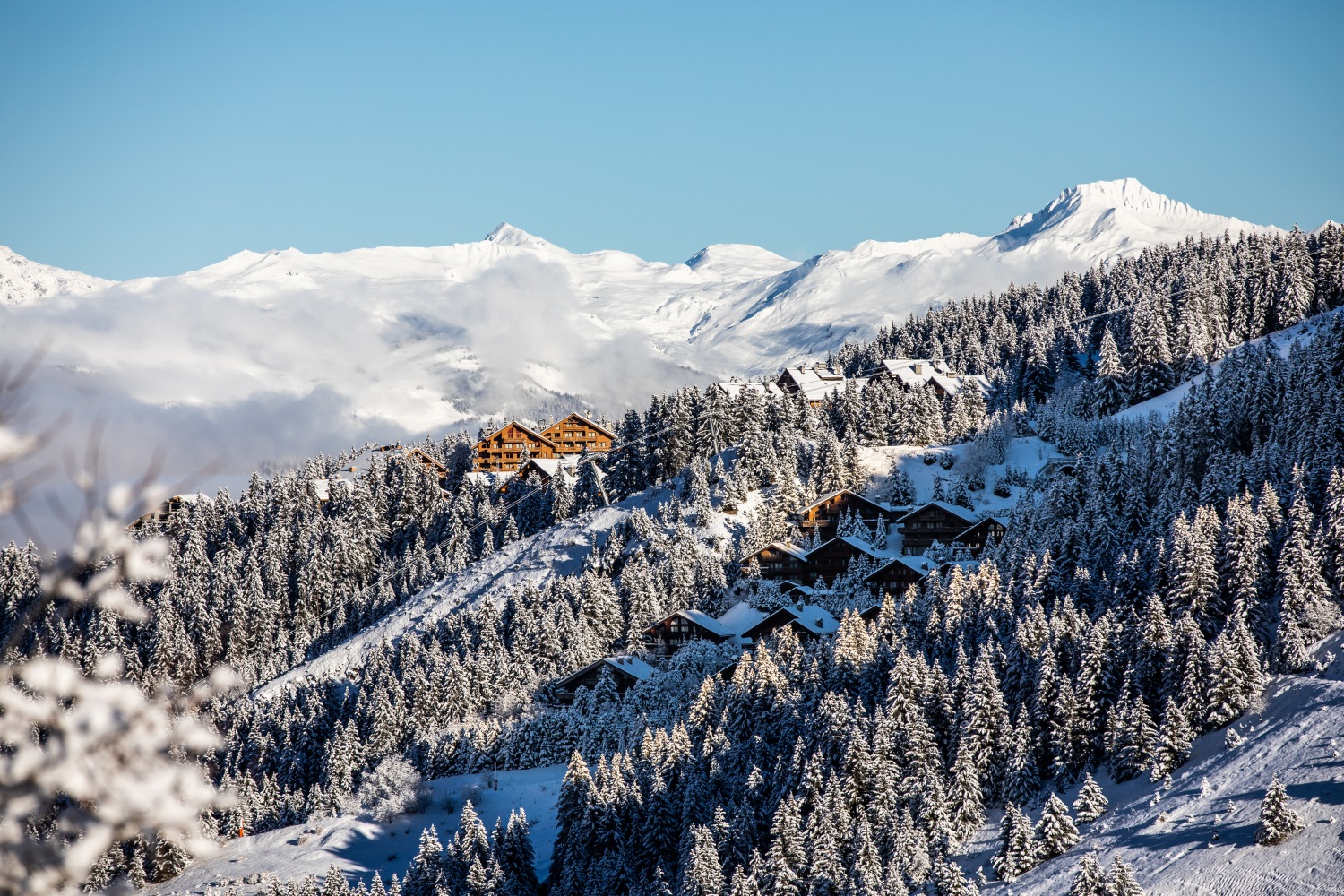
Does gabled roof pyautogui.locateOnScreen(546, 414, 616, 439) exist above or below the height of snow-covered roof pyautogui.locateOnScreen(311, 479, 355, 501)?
above

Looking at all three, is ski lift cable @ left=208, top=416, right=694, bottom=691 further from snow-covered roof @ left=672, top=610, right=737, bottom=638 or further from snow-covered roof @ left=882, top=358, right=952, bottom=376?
snow-covered roof @ left=882, top=358, right=952, bottom=376

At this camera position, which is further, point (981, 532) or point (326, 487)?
point (326, 487)

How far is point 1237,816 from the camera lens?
41.7m

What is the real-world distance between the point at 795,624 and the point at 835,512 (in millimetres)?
18833

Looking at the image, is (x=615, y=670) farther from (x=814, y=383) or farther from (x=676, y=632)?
(x=814, y=383)

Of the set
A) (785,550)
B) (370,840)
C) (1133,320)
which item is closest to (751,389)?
(785,550)

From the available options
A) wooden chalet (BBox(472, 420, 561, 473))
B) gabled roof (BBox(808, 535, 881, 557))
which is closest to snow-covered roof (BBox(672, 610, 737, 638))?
gabled roof (BBox(808, 535, 881, 557))

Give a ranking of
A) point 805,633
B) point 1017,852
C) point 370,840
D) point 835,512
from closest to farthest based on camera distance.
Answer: point 1017,852 → point 370,840 → point 805,633 → point 835,512

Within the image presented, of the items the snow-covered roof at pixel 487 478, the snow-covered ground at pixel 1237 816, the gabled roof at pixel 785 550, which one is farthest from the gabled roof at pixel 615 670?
the snow-covered roof at pixel 487 478

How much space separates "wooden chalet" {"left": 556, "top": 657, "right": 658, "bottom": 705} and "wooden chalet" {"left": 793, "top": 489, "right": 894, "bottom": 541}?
21.1 m

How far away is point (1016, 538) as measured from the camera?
7231 cm

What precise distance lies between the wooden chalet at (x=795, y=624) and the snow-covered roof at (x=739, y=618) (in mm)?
960

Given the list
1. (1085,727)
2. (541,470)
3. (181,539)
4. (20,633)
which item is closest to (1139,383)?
(541,470)

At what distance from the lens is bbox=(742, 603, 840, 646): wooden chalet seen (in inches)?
2985
